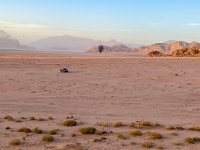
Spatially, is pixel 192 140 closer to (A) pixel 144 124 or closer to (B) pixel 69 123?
(A) pixel 144 124

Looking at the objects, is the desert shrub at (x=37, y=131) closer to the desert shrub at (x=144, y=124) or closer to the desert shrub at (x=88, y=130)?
the desert shrub at (x=88, y=130)

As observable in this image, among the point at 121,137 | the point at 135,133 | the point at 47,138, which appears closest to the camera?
the point at 47,138

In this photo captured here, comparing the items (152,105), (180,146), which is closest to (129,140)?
(180,146)

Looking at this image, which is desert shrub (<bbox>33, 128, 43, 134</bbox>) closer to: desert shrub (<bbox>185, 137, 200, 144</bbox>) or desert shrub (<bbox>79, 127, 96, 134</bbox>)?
desert shrub (<bbox>79, 127, 96, 134</bbox>)

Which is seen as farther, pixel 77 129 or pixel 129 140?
pixel 77 129

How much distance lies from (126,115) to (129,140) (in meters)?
4.81

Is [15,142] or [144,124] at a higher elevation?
[15,142]

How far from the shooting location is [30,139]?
42.5 ft

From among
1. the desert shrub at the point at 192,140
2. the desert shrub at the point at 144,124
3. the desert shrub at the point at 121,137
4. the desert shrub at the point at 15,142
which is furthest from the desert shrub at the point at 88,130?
the desert shrub at the point at 192,140

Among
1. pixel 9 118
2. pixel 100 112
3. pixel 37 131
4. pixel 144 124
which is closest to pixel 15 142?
pixel 37 131

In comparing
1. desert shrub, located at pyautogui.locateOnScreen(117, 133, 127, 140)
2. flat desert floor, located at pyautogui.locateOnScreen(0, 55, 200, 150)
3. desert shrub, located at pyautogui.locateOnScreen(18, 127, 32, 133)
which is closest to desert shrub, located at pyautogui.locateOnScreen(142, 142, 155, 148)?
flat desert floor, located at pyautogui.locateOnScreen(0, 55, 200, 150)

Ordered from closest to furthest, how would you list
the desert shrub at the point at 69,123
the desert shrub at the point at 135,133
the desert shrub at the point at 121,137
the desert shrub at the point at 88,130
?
the desert shrub at the point at 121,137
the desert shrub at the point at 135,133
the desert shrub at the point at 88,130
the desert shrub at the point at 69,123

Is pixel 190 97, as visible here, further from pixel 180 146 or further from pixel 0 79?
pixel 0 79

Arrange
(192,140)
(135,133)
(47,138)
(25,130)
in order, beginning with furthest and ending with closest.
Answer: (25,130)
(135,133)
(192,140)
(47,138)
